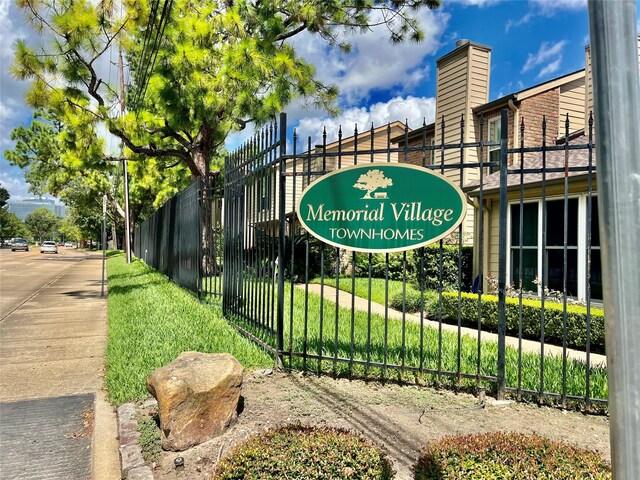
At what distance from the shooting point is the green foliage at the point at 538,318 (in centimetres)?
676

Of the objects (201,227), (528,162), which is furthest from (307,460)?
(528,162)

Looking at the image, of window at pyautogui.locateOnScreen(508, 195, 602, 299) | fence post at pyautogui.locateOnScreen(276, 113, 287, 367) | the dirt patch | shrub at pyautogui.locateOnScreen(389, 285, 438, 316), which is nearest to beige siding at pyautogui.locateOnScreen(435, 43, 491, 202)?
window at pyautogui.locateOnScreen(508, 195, 602, 299)

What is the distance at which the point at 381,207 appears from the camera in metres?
4.61

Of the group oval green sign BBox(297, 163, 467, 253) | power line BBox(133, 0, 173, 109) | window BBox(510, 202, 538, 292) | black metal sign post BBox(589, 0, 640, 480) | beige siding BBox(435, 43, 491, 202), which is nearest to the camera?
black metal sign post BBox(589, 0, 640, 480)

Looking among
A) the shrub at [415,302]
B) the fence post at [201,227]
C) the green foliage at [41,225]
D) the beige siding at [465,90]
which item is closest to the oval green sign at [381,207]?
the shrub at [415,302]

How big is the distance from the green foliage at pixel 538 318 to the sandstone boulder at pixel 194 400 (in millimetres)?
4194

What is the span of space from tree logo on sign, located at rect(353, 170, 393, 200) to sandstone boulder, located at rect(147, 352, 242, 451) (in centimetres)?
208

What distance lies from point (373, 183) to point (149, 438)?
2.94 meters

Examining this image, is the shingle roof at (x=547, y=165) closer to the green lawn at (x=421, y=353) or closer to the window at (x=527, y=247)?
the window at (x=527, y=247)

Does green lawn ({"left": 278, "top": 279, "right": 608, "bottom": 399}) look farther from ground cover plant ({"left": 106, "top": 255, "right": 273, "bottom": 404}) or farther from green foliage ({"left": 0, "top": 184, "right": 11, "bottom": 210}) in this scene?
green foliage ({"left": 0, "top": 184, "right": 11, "bottom": 210})

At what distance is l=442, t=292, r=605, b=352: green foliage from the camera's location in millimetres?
6762

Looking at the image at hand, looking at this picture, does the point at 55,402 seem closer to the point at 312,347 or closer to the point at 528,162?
the point at 312,347

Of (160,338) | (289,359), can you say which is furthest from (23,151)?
(289,359)

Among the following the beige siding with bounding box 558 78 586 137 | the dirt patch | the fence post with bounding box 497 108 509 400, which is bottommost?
the dirt patch
